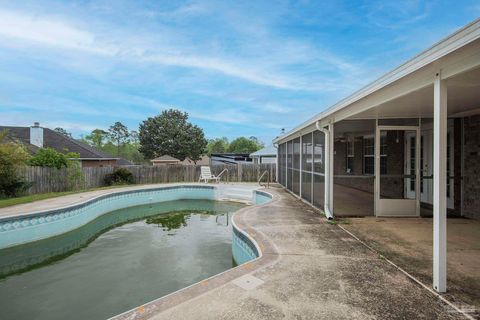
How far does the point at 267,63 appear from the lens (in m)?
18.0

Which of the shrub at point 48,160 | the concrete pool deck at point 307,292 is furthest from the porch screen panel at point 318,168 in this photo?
the shrub at point 48,160

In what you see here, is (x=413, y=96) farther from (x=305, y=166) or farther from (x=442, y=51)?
(x=305, y=166)

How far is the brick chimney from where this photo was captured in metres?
18.2

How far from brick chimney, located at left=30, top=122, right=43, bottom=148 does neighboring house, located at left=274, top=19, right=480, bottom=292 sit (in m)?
17.3

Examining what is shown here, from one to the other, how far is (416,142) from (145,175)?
14.5 metres

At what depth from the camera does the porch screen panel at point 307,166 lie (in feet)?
26.8

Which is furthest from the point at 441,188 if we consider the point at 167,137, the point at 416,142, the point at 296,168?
the point at 167,137

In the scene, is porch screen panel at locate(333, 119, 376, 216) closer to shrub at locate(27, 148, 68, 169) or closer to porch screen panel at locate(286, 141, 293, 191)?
porch screen panel at locate(286, 141, 293, 191)

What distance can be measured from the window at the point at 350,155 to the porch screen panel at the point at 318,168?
4.69 m

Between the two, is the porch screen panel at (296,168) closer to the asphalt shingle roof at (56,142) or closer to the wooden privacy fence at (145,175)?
the wooden privacy fence at (145,175)

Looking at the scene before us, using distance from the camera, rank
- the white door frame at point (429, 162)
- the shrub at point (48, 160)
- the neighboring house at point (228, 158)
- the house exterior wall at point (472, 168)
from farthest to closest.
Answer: the neighboring house at point (228, 158) → the shrub at point (48, 160) → the white door frame at point (429, 162) → the house exterior wall at point (472, 168)

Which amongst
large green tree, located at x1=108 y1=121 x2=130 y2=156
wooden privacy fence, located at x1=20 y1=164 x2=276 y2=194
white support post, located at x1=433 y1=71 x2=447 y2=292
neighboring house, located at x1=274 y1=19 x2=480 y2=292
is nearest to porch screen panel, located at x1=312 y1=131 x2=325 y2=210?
neighboring house, located at x1=274 y1=19 x2=480 y2=292

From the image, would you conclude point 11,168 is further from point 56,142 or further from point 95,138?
point 95,138

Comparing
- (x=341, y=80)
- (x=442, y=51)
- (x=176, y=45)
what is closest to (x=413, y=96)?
(x=442, y=51)
